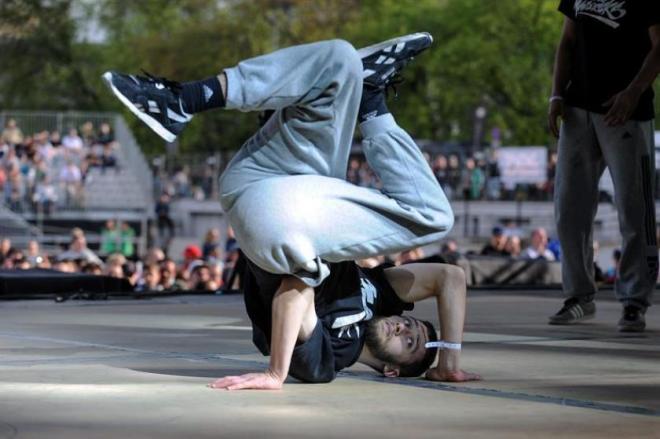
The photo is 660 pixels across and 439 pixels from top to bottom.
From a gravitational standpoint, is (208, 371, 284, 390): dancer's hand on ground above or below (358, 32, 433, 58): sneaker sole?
below

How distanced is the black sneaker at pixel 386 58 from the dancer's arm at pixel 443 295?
2.40ft

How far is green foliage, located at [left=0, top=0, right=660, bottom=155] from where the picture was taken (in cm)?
4844

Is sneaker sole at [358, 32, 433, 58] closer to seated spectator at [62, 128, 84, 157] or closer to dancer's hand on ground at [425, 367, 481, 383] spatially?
dancer's hand on ground at [425, 367, 481, 383]

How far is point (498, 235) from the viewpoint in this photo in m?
21.0

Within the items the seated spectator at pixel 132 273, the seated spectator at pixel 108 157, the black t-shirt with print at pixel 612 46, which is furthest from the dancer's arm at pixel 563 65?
the seated spectator at pixel 108 157

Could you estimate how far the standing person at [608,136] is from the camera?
7508 millimetres

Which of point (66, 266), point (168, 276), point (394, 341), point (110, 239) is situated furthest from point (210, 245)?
point (394, 341)

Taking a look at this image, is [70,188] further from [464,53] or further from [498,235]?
[464,53]

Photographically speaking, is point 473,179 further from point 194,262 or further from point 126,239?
point 194,262

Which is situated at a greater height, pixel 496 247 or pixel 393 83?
pixel 393 83

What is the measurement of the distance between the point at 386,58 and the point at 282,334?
3.38 feet

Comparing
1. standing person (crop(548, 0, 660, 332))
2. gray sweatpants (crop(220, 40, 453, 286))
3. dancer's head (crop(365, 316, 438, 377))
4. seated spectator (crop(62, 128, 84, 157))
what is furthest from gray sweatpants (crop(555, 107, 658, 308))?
seated spectator (crop(62, 128, 84, 157))

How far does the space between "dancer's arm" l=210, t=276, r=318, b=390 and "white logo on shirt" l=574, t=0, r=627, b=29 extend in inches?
123

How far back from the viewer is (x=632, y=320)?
7.46 m
